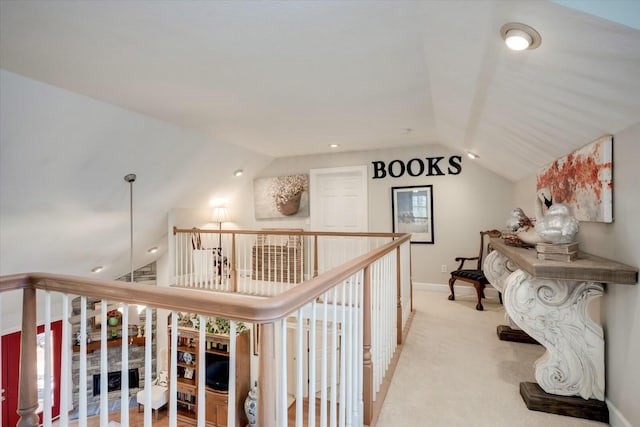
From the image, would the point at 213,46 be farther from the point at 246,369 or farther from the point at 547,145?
the point at 246,369

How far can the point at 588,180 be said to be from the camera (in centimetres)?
209

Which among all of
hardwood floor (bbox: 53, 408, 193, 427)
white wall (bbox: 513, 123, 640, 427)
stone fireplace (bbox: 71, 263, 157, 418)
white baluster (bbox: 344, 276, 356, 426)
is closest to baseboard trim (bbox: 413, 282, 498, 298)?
white wall (bbox: 513, 123, 640, 427)

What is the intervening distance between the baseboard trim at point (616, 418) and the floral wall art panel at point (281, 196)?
4716 mm

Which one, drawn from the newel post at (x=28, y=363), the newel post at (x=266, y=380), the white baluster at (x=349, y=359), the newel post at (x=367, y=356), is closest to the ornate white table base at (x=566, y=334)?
the newel post at (x=367, y=356)

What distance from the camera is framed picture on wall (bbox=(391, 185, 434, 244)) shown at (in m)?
5.13

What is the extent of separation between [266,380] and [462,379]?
1.97 m

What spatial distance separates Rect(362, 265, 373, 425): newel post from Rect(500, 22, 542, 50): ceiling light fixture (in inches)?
51.3

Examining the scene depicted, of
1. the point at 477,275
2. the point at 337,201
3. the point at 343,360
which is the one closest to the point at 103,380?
the point at 343,360

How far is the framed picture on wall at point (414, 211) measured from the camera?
5.13 metres

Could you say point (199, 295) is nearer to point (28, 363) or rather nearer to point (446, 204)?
point (28, 363)

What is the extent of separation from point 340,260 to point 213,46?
3496 millimetres

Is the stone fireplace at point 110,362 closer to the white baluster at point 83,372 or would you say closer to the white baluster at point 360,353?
the white baluster at point 83,372

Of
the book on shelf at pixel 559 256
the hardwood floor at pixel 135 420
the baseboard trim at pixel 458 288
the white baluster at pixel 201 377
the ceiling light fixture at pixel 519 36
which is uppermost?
the ceiling light fixture at pixel 519 36

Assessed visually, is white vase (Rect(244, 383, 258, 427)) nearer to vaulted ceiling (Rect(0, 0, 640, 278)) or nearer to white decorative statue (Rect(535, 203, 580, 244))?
vaulted ceiling (Rect(0, 0, 640, 278))
